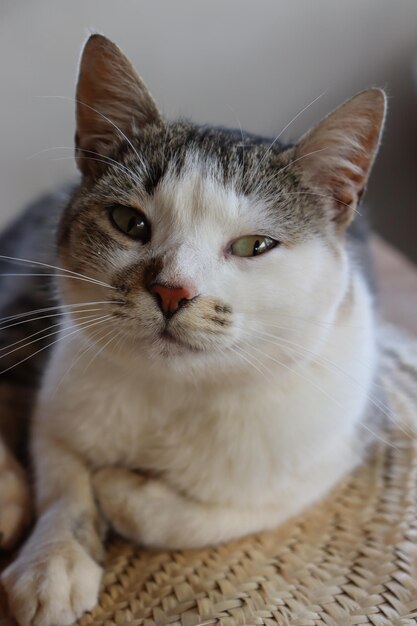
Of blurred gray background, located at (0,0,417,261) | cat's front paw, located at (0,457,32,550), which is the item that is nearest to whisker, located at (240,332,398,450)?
cat's front paw, located at (0,457,32,550)

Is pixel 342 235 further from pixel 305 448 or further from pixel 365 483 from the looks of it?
pixel 365 483

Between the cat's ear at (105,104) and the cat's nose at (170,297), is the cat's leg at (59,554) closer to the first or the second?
the cat's nose at (170,297)

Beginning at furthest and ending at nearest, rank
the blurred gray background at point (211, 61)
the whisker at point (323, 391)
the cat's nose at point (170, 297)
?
1. the blurred gray background at point (211, 61)
2. the whisker at point (323, 391)
3. the cat's nose at point (170, 297)

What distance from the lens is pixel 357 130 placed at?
1.01m

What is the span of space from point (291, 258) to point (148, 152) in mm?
274

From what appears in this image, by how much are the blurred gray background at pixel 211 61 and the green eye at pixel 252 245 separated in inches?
51.8

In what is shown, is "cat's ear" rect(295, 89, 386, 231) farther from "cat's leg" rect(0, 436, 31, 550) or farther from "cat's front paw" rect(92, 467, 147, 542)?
"cat's leg" rect(0, 436, 31, 550)

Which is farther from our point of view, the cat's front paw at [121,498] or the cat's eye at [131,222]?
the cat's front paw at [121,498]

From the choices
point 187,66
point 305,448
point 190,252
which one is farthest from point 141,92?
point 187,66

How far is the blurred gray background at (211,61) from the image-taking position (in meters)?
2.20

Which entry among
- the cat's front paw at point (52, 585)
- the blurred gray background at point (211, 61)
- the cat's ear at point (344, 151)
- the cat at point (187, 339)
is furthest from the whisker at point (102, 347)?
the blurred gray background at point (211, 61)

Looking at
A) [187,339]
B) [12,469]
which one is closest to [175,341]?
[187,339]

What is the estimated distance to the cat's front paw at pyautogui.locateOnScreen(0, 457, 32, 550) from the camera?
42.7 inches

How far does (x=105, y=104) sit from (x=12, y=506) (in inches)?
26.3
